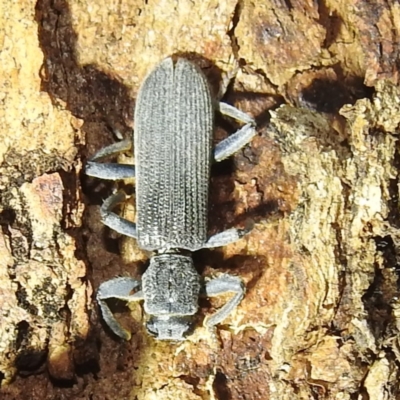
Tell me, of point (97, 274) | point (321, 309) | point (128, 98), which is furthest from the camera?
point (128, 98)

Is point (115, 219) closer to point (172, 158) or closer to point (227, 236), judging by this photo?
point (172, 158)

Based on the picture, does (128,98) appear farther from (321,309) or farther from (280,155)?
(321,309)

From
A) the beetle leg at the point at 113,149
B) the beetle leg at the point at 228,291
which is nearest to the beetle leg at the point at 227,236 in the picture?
the beetle leg at the point at 228,291

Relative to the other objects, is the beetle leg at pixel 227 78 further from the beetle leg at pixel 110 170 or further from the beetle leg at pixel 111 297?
the beetle leg at pixel 111 297

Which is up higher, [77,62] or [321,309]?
[77,62]

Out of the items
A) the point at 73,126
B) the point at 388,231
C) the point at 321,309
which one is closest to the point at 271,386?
the point at 321,309

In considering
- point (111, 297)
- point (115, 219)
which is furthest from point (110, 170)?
point (111, 297)

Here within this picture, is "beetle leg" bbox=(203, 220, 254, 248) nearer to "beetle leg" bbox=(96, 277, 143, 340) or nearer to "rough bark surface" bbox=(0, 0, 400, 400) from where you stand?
"rough bark surface" bbox=(0, 0, 400, 400)

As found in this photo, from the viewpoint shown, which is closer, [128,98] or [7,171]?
[7,171]
